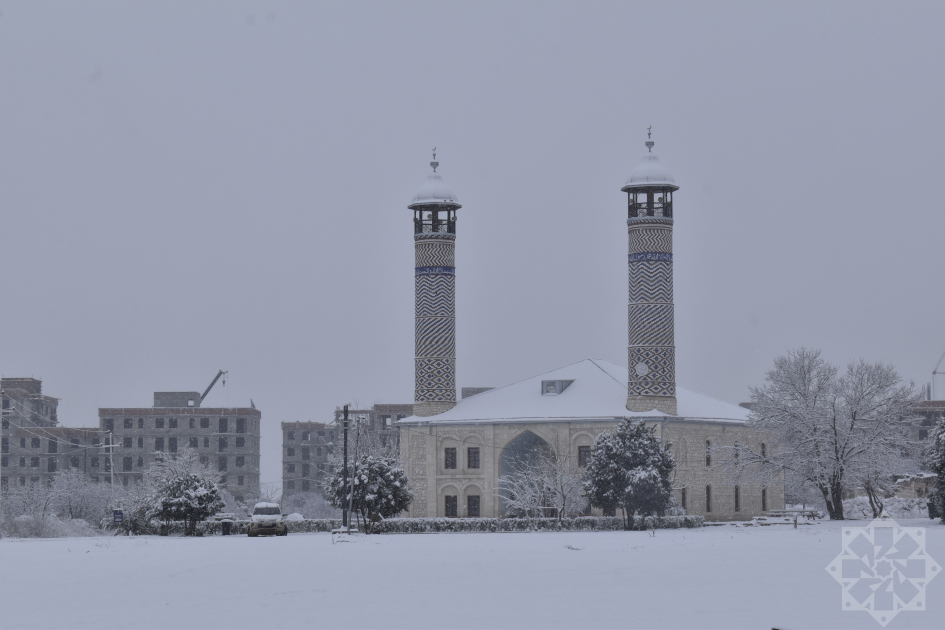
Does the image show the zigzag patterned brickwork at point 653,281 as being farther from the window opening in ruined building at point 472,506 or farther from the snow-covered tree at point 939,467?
the snow-covered tree at point 939,467

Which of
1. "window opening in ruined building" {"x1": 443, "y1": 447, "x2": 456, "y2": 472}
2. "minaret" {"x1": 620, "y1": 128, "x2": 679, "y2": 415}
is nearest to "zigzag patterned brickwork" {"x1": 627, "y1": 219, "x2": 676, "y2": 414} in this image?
"minaret" {"x1": 620, "y1": 128, "x2": 679, "y2": 415}

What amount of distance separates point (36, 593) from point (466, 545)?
53.0 ft

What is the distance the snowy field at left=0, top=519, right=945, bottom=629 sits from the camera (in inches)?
701

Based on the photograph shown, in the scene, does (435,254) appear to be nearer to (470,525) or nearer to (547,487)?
(547,487)

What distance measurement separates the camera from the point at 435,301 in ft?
192

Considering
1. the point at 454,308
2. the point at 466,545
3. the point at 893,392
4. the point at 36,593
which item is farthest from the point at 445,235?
the point at 36,593

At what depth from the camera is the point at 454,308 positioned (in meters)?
58.8

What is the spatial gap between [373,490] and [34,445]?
50314 mm

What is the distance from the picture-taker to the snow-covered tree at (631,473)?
47406mm

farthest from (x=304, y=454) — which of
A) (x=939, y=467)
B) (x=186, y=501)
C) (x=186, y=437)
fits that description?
(x=939, y=467)

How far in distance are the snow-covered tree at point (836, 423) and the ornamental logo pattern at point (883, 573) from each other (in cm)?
1255

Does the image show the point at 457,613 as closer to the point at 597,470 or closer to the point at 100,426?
the point at 597,470

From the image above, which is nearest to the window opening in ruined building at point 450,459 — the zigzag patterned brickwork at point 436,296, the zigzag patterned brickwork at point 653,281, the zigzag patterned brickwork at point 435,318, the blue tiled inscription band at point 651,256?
the zigzag patterned brickwork at point 435,318

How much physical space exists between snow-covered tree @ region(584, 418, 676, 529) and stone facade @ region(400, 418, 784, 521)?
239 inches
